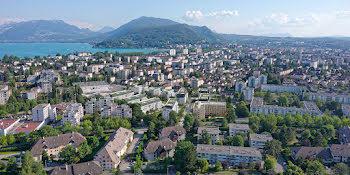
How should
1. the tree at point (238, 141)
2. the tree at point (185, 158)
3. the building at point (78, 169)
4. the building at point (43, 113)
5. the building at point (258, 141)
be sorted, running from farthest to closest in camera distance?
the building at point (43, 113), the building at point (258, 141), the tree at point (238, 141), the tree at point (185, 158), the building at point (78, 169)

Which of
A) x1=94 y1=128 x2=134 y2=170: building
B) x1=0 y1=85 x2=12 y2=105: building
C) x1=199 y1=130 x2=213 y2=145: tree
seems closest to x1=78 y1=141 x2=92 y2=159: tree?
x1=94 y1=128 x2=134 y2=170: building

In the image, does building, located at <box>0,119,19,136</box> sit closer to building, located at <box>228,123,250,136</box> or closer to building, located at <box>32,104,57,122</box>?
building, located at <box>32,104,57,122</box>

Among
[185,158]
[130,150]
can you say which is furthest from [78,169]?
[185,158]

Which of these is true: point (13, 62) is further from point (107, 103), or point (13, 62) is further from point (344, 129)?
point (344, 129)

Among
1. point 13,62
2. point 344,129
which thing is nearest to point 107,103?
point 344,129

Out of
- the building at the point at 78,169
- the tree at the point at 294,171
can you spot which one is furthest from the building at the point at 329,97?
the building at the point at 78,169

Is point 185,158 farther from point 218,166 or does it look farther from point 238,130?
point 238,130

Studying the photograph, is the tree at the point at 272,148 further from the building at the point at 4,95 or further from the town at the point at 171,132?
the building at the point at 4,95
